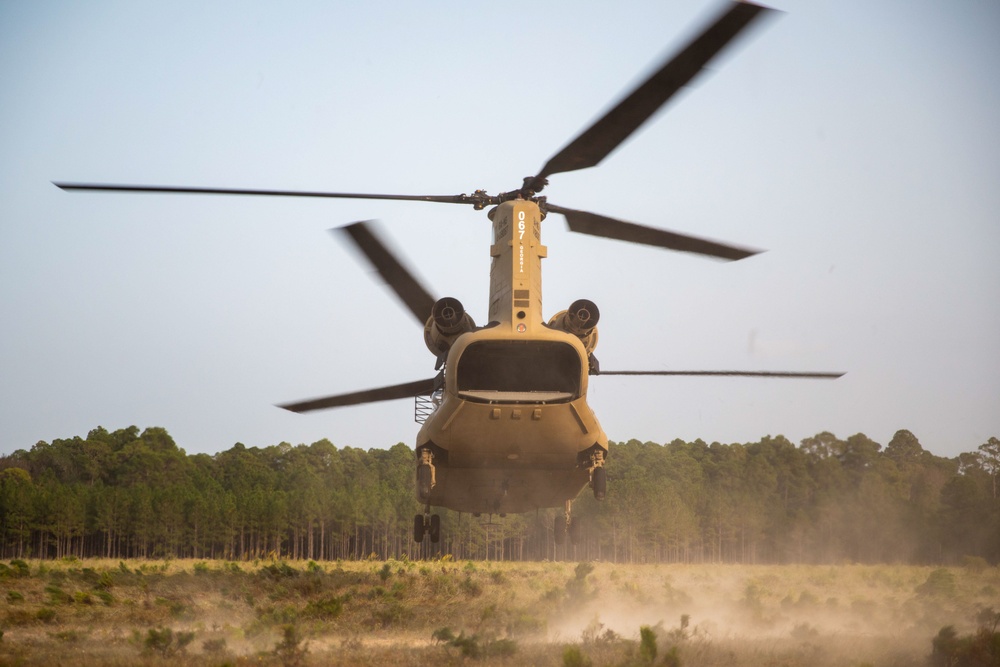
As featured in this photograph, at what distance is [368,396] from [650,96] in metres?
9.05

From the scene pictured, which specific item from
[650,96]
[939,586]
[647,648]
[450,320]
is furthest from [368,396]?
[939,586]

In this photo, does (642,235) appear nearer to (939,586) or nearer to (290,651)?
(290,651)

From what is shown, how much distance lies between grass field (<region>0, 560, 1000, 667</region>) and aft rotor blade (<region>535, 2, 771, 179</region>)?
32.0 feet

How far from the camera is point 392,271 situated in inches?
631

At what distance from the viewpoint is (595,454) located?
48.9 feet

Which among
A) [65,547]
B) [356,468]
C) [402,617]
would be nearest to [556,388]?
[402,617]

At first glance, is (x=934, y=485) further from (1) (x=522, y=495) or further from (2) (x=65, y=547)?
(2) (x=65, y=547)

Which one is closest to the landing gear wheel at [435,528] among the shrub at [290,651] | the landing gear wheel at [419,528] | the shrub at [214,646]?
the landing gear wheel at [419,528]

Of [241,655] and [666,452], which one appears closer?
[241,655]

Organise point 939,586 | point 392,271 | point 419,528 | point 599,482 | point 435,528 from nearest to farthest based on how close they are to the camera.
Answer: point 599,482
point 392,271
point 435,528
point 419,528
point 939,586

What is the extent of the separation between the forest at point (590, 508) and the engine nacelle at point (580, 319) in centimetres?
2499

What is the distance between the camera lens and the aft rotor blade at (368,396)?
1700 centimetres

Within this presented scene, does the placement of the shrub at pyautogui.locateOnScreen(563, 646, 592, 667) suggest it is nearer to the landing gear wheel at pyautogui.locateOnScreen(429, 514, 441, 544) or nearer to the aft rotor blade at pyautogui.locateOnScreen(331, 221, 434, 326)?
the landing gear wheel at pyautogui.locateOnScreen(429, 514, 441, 544)

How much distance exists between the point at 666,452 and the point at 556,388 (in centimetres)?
6162
